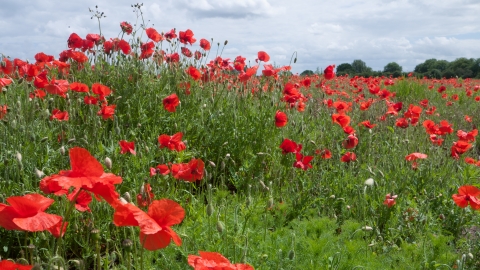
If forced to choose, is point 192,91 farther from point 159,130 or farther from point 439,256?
point 439,256

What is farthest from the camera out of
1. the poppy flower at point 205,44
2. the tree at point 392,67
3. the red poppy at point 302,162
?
the tree at point 392,67

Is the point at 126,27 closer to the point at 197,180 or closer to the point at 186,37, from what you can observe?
the point at 186,37

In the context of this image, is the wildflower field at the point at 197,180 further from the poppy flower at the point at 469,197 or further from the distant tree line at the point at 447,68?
the distant tree line at the point at 447,68

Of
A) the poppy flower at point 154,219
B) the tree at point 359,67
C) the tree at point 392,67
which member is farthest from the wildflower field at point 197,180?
the tree at point 392,67

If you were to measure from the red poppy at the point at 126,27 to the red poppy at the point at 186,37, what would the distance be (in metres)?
0.51

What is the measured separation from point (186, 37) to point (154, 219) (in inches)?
142

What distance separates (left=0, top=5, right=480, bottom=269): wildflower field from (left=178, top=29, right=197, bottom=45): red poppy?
0.05 feet

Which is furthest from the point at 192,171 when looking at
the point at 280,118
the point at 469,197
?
the point at 469,197

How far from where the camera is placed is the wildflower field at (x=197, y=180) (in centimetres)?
163

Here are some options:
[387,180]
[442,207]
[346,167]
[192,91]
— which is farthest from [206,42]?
[442,207]

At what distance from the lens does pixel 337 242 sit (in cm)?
219

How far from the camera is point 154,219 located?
123cm

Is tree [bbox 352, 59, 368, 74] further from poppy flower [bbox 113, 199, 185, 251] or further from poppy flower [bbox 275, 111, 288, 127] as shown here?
poppy flower [bbox 113, 199, 185, 251]

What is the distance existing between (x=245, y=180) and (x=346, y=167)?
45.9 inches
